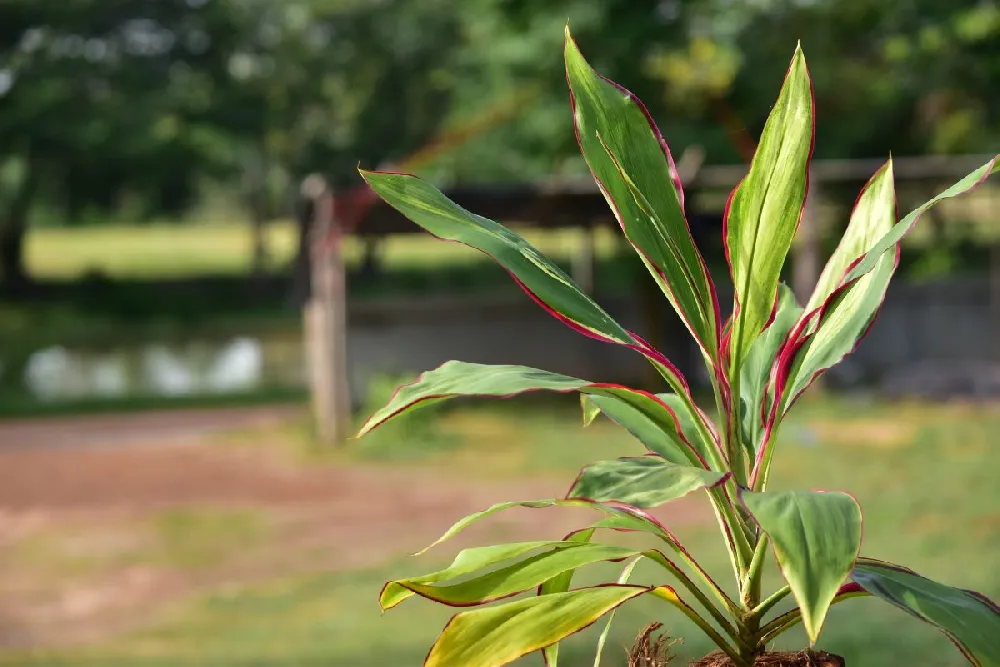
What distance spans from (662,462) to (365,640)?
3.85m

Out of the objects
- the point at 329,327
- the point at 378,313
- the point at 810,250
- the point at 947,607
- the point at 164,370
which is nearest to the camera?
the point at 947,607

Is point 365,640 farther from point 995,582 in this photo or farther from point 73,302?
point 73,302

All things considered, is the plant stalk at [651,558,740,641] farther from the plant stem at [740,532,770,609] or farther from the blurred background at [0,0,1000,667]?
the blurred background at [0,0,1000,667]

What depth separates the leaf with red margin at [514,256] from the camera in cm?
128

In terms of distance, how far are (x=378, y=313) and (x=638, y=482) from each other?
1077 cm

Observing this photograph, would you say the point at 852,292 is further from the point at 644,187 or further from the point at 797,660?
the point at 797,660

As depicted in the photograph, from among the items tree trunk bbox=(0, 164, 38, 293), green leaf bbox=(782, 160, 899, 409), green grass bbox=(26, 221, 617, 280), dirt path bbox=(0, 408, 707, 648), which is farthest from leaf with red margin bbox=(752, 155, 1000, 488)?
green grass bbox=(26, 221, 617, 280)

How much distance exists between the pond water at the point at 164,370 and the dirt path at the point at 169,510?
4498 millimetres

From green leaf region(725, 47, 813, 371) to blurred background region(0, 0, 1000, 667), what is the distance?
3406 mm

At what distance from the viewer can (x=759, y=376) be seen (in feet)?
4.66

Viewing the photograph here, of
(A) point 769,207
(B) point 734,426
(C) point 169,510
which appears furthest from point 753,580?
(C) point 169,510

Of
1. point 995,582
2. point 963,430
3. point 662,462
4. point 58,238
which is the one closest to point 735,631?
point 662,462

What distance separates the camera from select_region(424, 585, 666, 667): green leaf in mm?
1227

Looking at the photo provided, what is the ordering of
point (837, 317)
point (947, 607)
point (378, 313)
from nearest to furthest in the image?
point (947, 607) < point (837, 317) < point (378, 313)
